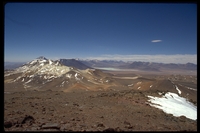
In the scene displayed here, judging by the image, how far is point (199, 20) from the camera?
9.89ft

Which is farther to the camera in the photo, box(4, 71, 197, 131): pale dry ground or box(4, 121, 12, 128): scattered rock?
box(4, 71, 197, 131): pale dry ground

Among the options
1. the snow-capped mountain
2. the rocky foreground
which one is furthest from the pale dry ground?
the snow-capped mountain

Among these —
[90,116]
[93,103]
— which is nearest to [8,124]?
[90,116]

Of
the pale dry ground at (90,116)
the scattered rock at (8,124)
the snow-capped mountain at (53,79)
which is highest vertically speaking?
the scattered rock at (8,124)

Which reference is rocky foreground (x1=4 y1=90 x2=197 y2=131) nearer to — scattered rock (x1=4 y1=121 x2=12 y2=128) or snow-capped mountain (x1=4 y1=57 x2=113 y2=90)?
scattered rock (x1=4 y1=121 x2=12 y2=128)

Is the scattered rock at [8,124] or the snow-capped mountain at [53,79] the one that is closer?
the scattered rock at [8,124]

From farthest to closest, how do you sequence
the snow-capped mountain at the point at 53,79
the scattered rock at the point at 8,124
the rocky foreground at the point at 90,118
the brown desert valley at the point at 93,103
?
the snow-capped mountain at the point at 53,79 < the brown desert valley at the point at 93,103 < the rocky foreground at the point at 90,118 < the scattered rock at the point at 8,124

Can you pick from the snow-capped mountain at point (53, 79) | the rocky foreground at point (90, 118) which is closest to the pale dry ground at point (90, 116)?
the rocky foreground at point (90, 118)

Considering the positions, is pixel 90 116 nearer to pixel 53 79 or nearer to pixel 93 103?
pixel 93 103

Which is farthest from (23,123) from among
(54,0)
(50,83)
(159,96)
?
(50,83)

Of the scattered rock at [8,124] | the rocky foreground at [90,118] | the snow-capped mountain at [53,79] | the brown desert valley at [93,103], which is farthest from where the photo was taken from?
the snow-capped mountain at [53,79]

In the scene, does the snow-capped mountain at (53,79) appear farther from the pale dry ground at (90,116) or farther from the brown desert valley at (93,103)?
the pale dry ground at (90,116)
